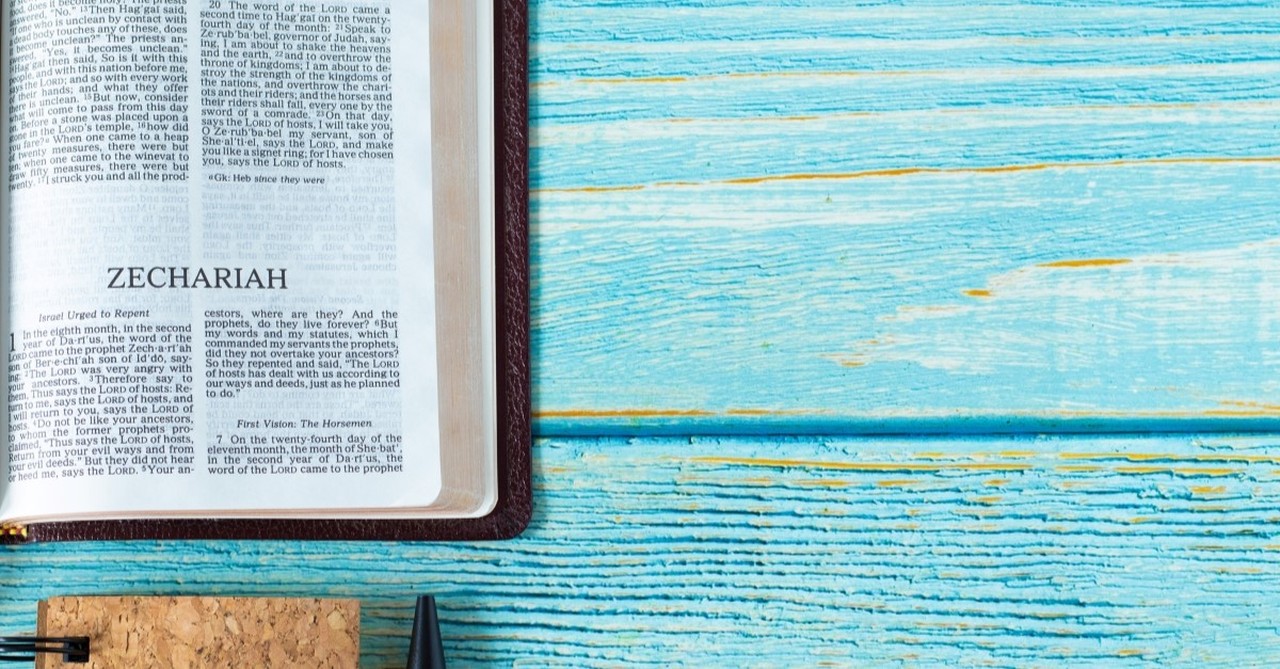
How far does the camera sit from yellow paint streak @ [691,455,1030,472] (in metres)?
0.50

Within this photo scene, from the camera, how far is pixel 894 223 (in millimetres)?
503

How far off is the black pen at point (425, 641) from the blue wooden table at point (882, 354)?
3cm

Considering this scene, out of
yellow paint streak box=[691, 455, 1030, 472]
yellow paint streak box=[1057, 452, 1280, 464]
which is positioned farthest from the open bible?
yellow paint streak box=[1057, 452, 1280, 464]

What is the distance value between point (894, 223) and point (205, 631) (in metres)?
0.39

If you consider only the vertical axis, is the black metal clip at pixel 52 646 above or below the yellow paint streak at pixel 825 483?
below

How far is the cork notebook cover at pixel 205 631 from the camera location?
1.52ft

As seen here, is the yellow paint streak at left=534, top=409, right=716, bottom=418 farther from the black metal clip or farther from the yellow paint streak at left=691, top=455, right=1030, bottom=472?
the black metal clip

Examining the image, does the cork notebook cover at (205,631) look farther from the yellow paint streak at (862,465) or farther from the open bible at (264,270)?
the yellow paint streak at (862,465)

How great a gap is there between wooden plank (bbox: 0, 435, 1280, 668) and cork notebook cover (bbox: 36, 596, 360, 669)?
0.03m

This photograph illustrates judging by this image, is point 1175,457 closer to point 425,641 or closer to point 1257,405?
point 1257,405

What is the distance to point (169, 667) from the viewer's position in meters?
0.46

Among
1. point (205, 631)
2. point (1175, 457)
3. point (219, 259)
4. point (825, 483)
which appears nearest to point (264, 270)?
point (219, 259)

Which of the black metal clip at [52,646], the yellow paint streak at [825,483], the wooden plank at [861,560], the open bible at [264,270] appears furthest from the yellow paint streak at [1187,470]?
the black metal clip at [52,646]

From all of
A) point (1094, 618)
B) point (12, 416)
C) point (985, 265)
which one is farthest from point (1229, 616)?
point (12, 416)
